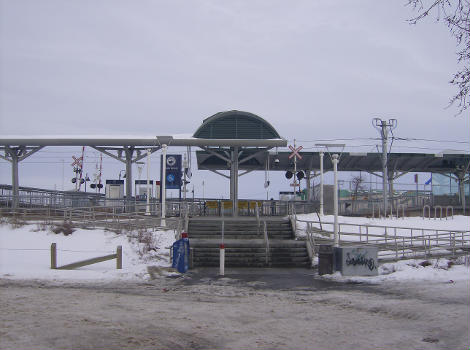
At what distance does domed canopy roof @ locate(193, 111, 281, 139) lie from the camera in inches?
1275

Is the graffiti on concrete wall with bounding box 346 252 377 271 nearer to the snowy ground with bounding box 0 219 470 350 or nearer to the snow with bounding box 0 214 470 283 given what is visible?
the snow with bounding box 0 214 470 283

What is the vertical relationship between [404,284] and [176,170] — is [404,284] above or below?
below

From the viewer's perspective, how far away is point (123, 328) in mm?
8523

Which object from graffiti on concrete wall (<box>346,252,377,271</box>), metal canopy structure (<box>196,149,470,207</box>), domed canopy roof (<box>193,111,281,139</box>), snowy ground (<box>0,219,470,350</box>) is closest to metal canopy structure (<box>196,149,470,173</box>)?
metal canopy structure (<box>196,149,470,207</box>)

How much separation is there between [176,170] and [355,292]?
18.4m

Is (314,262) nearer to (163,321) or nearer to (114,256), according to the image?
(114,256)

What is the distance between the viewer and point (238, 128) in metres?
32.5

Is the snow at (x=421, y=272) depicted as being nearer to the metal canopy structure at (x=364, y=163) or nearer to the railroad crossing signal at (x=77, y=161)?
the metal canopy structure at (x=364, y=163)

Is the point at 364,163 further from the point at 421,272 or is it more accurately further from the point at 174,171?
the point at 421,272

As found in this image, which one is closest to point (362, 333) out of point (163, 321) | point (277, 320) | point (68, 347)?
point (277, 320)

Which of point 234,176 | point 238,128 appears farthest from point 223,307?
point 234,176

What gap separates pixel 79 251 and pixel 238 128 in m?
15.6

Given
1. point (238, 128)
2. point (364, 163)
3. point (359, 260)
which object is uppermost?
point (238, 128)

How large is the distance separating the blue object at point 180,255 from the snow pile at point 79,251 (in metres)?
0.94
